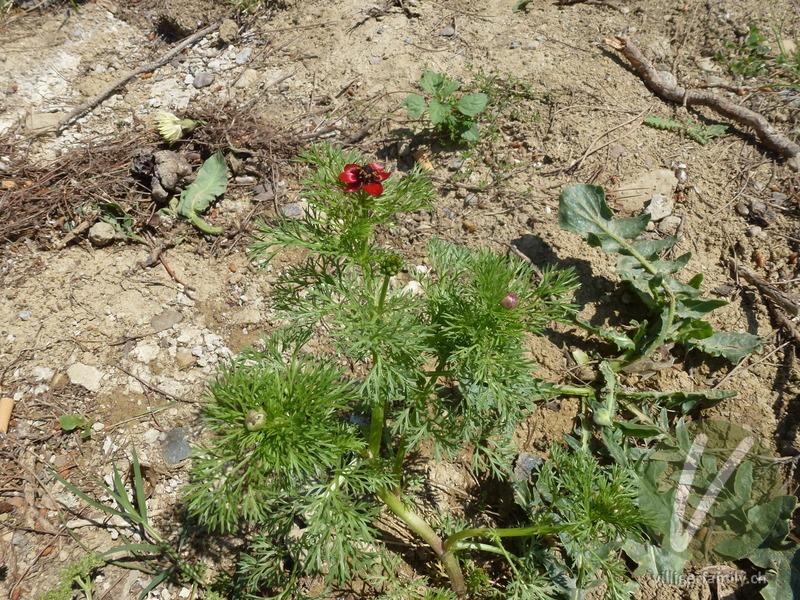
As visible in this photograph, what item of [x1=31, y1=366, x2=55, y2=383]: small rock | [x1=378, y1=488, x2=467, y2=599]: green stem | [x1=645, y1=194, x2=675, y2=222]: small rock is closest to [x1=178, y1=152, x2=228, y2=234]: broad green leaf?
[x1=31, y1=366, x2=55, y2=383]: small rock

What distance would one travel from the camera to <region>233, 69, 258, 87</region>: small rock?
3.90 metres

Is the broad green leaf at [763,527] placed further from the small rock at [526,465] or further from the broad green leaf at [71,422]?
the broad green leaf at [71,422]

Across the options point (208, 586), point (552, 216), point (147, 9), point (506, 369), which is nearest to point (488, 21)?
point (552, 216)

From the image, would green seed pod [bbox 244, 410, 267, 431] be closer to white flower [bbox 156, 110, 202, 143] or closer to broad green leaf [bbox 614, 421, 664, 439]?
broad green leaf [bbox 614, 421, 664, 439]

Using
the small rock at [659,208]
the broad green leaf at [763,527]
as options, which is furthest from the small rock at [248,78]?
the broad green leaf at [763,527]

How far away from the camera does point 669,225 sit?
3.09m

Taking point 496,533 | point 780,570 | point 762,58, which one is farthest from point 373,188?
point 762,58

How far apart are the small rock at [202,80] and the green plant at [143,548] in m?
2.85

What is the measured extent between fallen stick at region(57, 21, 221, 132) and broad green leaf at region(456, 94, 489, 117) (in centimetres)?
233

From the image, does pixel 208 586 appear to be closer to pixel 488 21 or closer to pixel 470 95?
pixel 470 95

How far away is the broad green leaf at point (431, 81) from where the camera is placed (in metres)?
3.44

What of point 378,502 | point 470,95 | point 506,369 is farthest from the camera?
point 470,95

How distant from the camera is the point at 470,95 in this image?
3381 mm

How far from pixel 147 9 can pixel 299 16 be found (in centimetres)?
143
